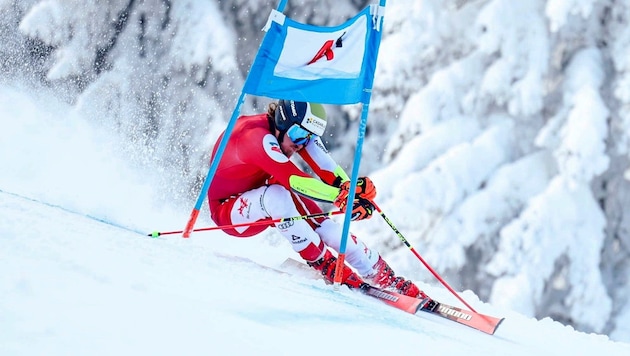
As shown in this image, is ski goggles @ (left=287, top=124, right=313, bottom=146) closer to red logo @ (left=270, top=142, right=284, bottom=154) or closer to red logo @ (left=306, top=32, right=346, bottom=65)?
red logo @ (left=270, top=142, right=284, bottom=154)

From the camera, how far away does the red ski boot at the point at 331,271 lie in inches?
187

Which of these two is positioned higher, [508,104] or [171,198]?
[508,104]

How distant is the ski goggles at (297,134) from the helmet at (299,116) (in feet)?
0.08

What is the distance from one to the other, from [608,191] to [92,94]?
7.25m

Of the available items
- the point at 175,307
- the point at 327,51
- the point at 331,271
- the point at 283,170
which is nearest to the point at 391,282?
the point at 331,271

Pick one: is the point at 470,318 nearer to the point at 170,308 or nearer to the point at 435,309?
the point at 435,309

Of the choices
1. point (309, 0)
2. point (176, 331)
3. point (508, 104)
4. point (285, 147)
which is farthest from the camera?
point (309, 0)

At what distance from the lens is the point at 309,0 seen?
10.7 meters

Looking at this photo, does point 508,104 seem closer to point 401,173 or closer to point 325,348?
point 401,173

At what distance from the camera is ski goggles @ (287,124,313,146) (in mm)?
4816

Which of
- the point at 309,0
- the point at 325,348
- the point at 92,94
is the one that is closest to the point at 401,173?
the point at 309,0

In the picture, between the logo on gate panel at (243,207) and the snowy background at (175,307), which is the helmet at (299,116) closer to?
the logo on gate panel at (243,207)

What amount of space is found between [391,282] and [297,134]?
3.64 ft

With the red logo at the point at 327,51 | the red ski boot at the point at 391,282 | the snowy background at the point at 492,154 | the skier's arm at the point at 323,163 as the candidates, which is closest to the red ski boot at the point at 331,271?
the red ski boot at the point at 391,282
